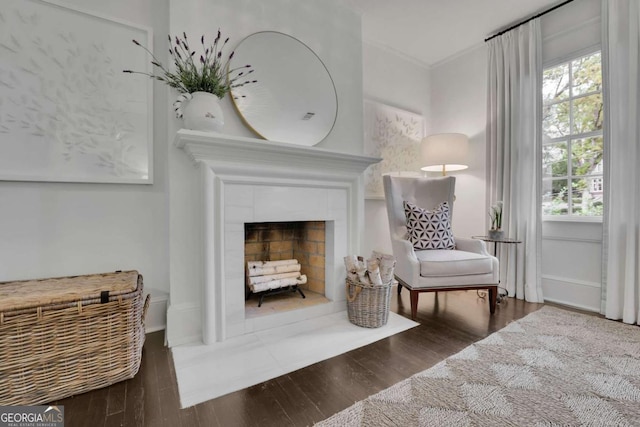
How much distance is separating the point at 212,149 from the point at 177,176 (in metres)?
0.30

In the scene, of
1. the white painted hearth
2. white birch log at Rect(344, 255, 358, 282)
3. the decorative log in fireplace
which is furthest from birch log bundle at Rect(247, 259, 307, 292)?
white birch log at Rect(344, 255, 358, 282)

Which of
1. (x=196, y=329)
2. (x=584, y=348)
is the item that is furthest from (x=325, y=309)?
(x=584, y=348)

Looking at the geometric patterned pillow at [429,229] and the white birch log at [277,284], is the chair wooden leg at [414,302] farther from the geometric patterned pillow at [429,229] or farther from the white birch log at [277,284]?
the white birch log at [277,284]

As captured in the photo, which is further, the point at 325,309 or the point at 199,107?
the point at 325,309

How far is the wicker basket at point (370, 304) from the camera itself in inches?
75.6

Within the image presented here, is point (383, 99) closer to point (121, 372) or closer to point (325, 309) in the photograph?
point (325, 309)

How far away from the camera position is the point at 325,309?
2.14 metres

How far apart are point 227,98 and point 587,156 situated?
3.04 m

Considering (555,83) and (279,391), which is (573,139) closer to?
(555,83)

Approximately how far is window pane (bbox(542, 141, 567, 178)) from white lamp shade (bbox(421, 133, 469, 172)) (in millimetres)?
695

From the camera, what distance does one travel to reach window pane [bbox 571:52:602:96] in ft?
7.88

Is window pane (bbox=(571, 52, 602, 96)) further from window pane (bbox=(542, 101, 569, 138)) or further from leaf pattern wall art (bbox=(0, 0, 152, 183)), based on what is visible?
leaf pattern wall art (bbox=(0, 0, 152, 183))

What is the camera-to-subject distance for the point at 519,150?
265cm

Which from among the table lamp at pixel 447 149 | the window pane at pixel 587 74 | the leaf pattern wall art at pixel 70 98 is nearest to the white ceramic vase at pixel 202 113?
the leaf pattern wall art at pixel 70 98
